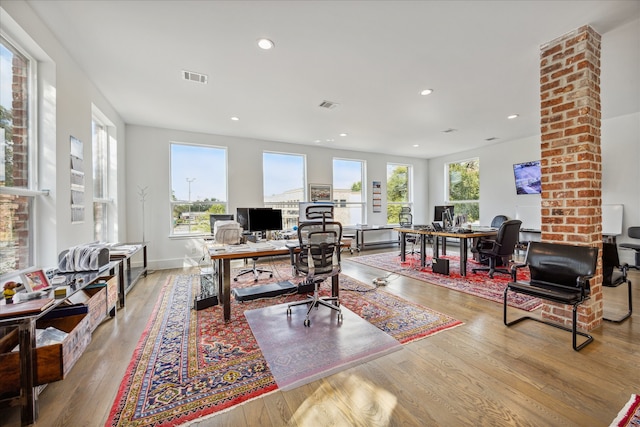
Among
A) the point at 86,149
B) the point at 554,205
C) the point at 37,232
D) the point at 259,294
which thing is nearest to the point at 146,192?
the point at 86,149

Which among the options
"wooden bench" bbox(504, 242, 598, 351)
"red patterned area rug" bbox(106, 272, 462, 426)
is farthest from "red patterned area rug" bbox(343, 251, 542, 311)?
"red patterned area rug" bbox(106, 272, 462, 426)

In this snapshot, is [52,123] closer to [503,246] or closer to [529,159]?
[503,246]

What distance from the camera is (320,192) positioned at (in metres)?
7.23

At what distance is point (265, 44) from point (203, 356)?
2.94 meters

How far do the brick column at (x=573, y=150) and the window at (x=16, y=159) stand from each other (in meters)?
4.84

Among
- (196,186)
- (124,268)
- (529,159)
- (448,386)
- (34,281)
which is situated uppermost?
(529,159)

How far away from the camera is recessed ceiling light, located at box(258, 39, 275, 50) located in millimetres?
2641

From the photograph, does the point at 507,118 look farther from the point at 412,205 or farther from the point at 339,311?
the point at 339,311

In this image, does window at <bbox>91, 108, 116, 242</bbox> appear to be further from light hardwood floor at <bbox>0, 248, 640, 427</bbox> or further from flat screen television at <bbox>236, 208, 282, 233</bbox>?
light hardwood floor at <bbox>0, 248, 640, 427</bbox>

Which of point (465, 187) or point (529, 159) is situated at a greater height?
point (529, 159)

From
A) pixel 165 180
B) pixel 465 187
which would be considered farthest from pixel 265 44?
pixel 465 187

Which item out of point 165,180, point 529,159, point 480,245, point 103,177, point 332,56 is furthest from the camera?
point 529,159

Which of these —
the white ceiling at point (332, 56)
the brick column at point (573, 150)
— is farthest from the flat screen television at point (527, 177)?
the brick column at point (573, 150)

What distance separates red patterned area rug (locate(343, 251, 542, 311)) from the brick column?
68 cm
